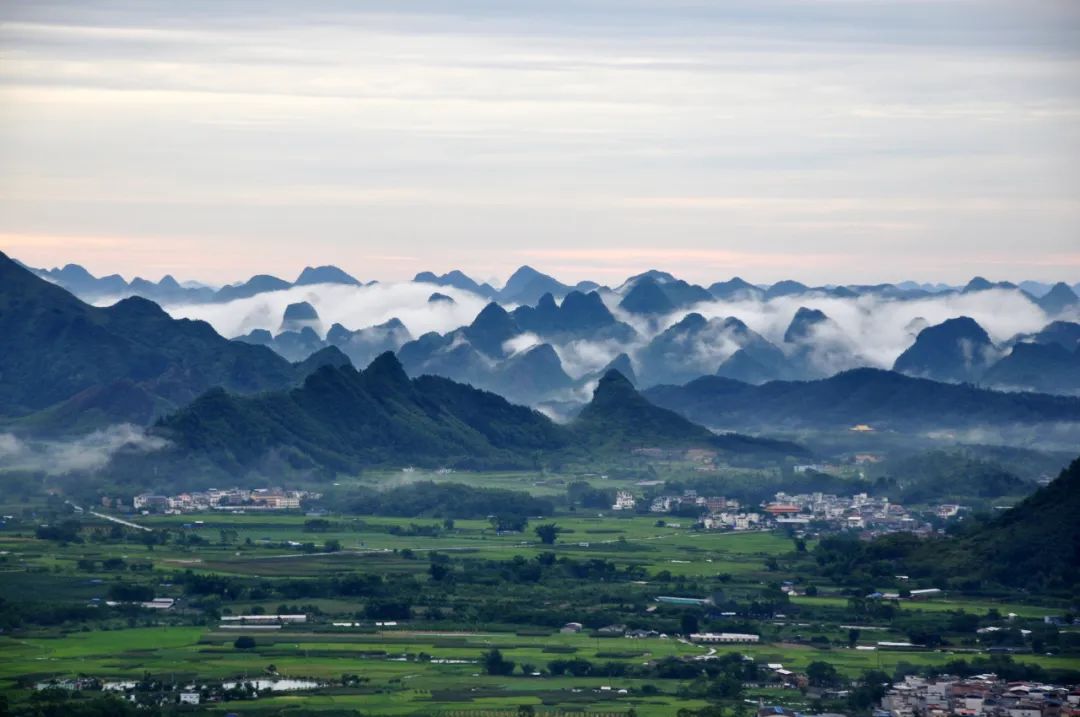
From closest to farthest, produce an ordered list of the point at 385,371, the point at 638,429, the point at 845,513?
the point at 845,513, the point at 385,371, the point at 638,429

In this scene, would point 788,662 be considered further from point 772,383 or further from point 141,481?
point 772,383

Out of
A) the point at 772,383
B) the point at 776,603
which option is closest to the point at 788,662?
the point at 776,603

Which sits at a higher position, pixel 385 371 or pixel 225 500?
pixel 385 371

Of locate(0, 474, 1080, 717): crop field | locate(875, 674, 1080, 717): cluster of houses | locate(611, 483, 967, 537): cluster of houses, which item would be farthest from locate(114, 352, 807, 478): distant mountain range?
locate(875, 674, 1080, 717): cluster of houses

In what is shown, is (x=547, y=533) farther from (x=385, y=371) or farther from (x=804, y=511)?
(x=385, y=371)

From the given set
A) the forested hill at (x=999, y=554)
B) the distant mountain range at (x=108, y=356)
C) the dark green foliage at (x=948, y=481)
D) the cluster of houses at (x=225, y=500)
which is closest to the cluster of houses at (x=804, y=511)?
the dark green foliage at (x=948, y=481)

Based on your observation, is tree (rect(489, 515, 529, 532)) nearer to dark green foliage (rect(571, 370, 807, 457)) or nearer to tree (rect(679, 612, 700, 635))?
tree (rect(679, 612, 700, 635))

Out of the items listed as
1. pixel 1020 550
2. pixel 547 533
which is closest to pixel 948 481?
pixel 547 533

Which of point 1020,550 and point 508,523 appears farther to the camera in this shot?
point 508,523
